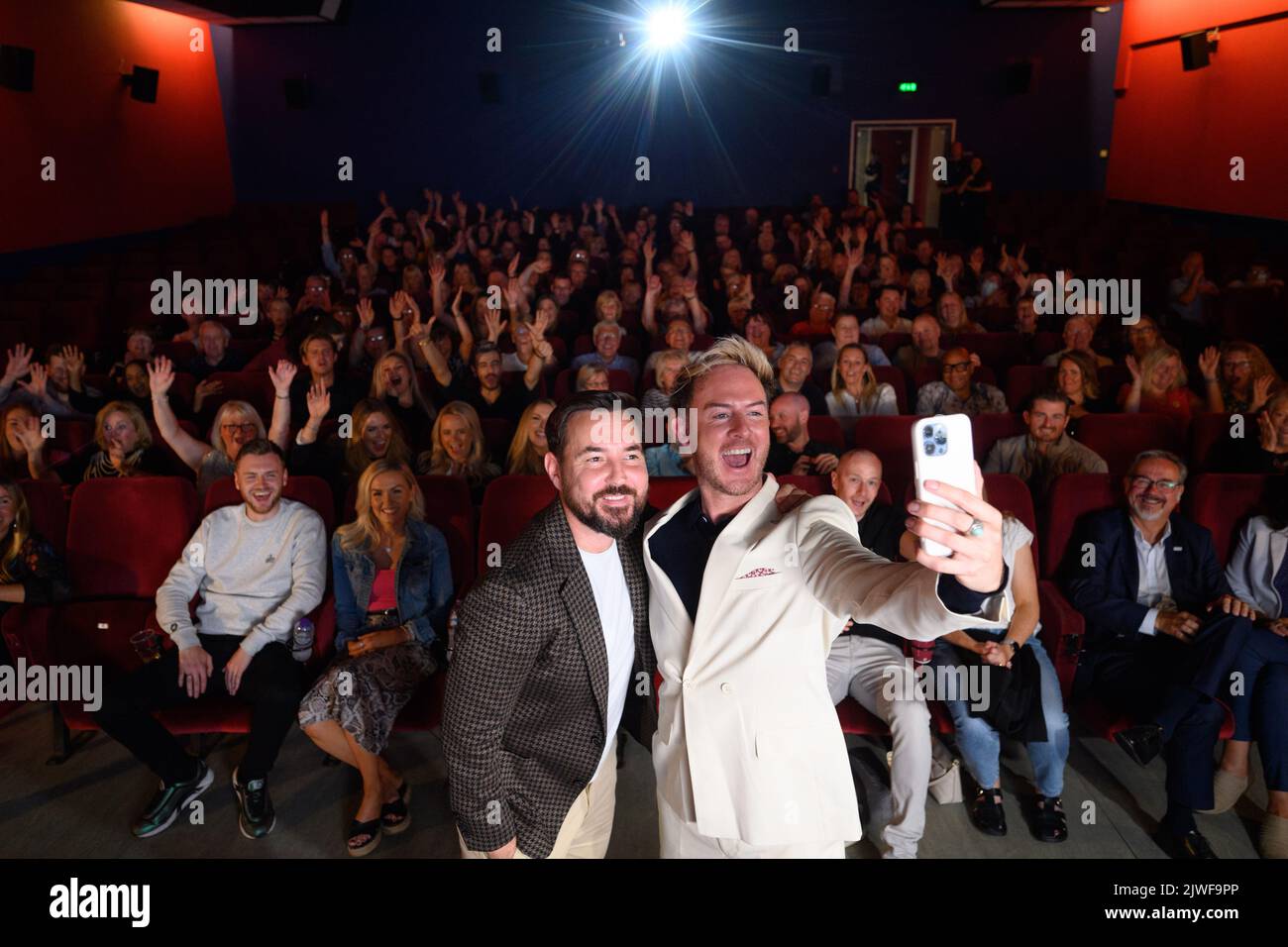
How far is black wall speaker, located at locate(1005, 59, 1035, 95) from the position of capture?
10.2 meters

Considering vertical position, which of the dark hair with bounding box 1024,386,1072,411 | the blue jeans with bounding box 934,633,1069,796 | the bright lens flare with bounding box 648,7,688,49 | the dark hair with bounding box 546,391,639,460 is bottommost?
the blue jeans with bounding box 934,633,1069,796

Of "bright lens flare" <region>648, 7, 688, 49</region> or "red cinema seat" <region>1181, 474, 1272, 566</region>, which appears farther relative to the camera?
"bright lens flare" <region>648, 7, 688, 49</region>

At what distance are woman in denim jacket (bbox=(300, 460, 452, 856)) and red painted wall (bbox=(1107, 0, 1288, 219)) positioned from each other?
8361mm

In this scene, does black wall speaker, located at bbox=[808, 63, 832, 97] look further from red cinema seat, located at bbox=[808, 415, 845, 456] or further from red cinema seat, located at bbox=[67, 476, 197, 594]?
red cinema seat, located at bbox=[67, 476, 197, 594]

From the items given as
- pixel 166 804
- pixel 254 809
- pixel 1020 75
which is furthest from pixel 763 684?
pixel 1020 75

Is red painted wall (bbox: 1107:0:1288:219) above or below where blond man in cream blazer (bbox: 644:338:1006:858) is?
above

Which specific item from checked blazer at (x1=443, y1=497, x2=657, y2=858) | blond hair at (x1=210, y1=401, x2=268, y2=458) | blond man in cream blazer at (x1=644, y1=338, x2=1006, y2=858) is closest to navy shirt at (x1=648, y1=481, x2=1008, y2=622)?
blond man in cream blazer at (x1=644, y1=338, x2=1006, y2=858)

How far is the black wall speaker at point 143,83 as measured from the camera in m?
8.88

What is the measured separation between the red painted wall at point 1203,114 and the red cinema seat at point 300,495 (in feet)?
27.8

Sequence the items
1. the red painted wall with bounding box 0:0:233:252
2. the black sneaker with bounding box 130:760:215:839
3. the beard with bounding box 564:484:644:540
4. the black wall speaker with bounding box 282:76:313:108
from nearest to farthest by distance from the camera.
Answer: the beard with bounding box 564:484:644:540 < the black sneaker with bounding box 130:760:215:839 < the red painted wall with bounding box 0:0:233:252 < the black wall speaker with bounding box 282:76:313:108

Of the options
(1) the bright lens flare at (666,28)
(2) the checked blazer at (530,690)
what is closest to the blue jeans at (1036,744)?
(2) the checked blazer at (530,690)

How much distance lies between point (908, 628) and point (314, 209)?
1130 centimetres
